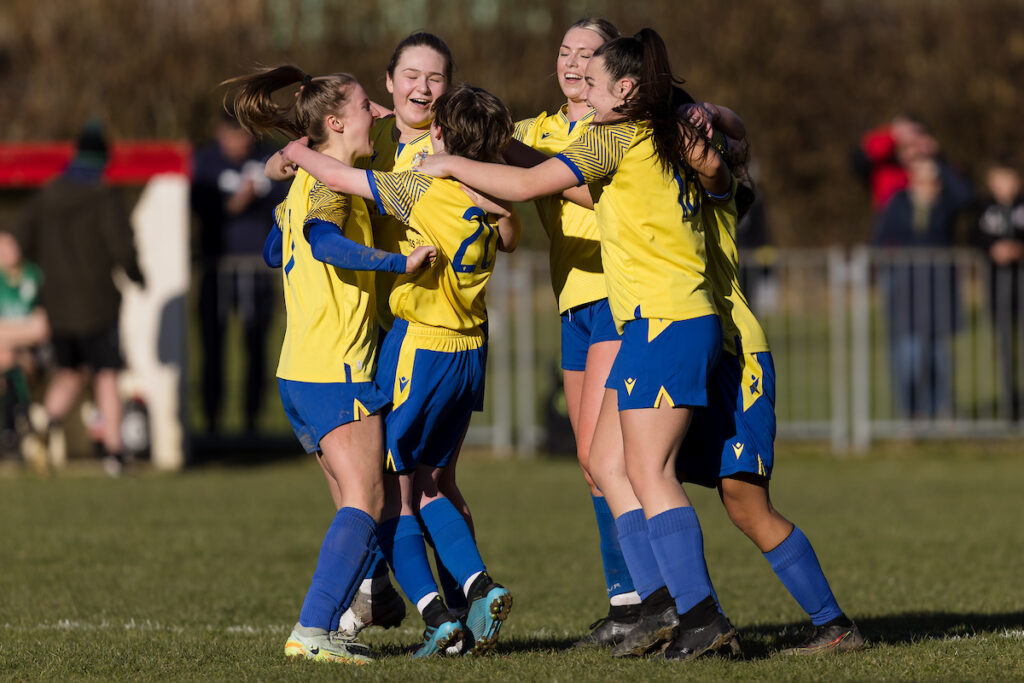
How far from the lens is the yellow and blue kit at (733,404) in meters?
5.21

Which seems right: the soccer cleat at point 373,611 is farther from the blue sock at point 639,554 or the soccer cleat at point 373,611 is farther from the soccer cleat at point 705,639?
the soccer cleat at point 705,639

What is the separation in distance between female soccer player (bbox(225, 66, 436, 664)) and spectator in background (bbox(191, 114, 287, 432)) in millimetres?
7755

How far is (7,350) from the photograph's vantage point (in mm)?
12484

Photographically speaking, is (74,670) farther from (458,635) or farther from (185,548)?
(185,548)

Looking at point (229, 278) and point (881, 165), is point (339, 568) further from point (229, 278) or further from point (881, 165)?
point (881, 165)

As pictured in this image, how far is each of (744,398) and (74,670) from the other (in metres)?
2.42

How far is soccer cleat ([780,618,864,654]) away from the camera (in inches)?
210

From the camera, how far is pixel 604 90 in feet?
16.7

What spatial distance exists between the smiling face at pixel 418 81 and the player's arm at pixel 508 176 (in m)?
0.51

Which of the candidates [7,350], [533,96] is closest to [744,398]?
[7,350]

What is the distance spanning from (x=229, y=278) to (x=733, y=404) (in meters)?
8.64

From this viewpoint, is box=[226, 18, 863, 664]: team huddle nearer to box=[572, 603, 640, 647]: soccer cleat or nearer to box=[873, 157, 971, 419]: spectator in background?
box=[572, 603, 640, 647]: soccer cleat

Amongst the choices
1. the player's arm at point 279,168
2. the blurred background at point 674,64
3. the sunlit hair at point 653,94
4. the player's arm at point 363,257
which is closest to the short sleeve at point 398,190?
the player's arm at point 363,257

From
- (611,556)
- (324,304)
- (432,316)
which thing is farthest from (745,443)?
(324,304)
